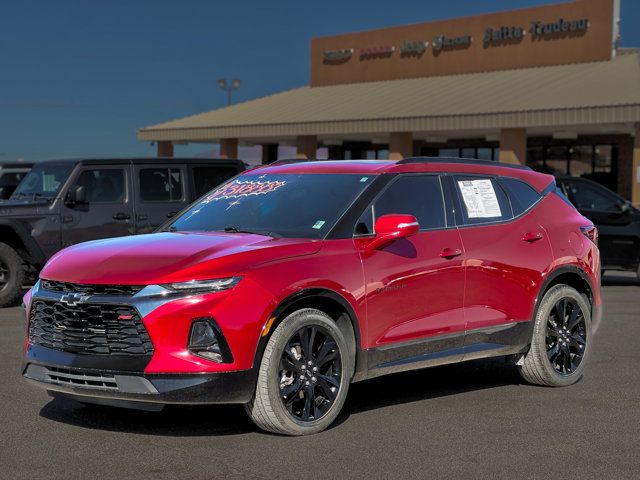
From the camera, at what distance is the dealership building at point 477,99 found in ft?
110

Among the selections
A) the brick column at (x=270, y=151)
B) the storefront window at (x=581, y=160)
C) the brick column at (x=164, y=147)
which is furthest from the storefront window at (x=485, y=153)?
the brick column at (x=164, y=147)

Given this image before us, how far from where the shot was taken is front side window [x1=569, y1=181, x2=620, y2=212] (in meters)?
17.5

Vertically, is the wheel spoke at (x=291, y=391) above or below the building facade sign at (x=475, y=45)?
below

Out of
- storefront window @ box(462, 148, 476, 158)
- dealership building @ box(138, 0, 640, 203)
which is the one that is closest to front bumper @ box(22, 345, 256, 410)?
dealership building @ box(138, 0, 640, 203)

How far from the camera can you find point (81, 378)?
611 cm

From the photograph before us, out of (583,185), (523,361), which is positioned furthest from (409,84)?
(523,361)

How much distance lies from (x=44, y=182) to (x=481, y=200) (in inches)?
312

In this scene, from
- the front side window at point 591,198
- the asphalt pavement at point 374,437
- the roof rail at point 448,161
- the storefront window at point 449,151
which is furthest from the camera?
the storefront window at point 449,151

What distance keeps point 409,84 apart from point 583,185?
26.0 metres

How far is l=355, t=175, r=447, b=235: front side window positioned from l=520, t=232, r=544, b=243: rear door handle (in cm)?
86

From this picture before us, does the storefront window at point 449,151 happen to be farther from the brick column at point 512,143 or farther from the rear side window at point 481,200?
the rear side window at point 481,200

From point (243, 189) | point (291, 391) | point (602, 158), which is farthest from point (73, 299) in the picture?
point (602, 158)

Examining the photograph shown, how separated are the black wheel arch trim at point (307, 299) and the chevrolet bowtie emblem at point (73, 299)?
1065mm

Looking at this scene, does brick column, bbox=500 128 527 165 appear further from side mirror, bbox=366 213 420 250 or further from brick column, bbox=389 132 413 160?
side mirror, bbox=366 213 420 250
